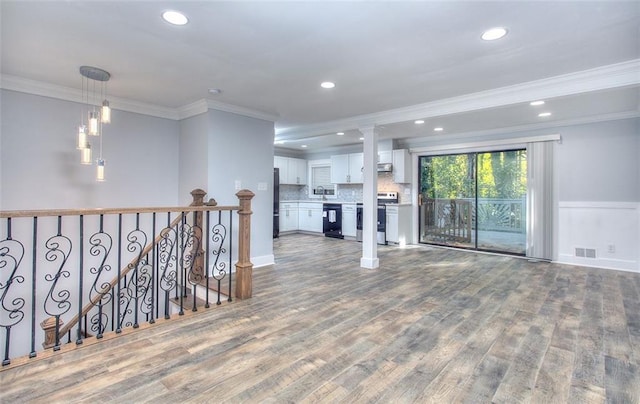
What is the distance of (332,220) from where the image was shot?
805 centimetres

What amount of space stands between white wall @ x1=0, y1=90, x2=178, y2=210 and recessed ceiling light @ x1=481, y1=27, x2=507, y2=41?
167 inches

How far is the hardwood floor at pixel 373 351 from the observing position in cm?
187

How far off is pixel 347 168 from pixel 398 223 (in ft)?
6.35

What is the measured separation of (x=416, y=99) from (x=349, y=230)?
163 inches

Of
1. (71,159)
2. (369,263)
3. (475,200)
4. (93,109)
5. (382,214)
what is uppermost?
(93,109)

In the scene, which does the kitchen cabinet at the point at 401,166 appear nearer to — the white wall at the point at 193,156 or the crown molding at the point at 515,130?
the crown molding at the point at 515,130

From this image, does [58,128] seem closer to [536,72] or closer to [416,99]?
[416,99]

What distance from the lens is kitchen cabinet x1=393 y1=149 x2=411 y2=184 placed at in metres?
6.89

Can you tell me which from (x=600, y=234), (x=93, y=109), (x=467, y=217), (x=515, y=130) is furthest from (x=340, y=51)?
(x=600, y=234)

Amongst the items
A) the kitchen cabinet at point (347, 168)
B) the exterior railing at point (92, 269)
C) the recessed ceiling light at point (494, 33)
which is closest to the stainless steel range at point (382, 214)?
the kitchen cabinet at point (347, 168)

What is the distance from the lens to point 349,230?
25.5ft

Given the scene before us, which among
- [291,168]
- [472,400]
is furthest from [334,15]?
[291,168]

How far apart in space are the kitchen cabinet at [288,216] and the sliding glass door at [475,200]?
3316 mm

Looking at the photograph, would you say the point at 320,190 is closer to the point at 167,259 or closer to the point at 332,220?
the point at 332,220
